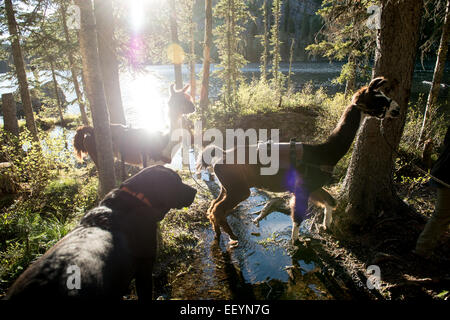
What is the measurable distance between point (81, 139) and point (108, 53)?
3009 millimetres

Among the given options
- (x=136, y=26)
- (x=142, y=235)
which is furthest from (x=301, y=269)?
(x=136, y=26)

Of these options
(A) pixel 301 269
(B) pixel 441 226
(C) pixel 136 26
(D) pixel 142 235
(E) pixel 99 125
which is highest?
(C) pixel 136 26

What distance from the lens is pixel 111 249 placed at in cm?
222

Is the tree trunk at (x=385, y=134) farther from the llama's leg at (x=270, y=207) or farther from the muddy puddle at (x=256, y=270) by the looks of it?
the llama's leg at (x=270, y=207)

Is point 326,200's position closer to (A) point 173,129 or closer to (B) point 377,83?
(B) point 377,83

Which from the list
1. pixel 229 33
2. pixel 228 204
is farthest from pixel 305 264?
pixel 229 33

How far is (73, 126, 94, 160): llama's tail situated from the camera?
239 inches

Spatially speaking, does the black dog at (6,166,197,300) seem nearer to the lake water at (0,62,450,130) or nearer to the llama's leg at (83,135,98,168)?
the llama's leg at (83,135,98,168)

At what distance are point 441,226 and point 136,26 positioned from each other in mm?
12699

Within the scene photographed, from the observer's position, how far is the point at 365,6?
504 cm

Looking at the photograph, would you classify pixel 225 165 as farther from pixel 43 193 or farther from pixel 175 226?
pixel 43 193

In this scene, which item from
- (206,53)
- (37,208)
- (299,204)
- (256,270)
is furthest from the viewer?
(206,53)

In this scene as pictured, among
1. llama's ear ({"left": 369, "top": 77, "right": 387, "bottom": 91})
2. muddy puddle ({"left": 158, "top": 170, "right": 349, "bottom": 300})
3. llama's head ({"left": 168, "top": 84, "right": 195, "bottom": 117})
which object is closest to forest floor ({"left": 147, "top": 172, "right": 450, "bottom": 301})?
muddy puddle ({"left": 158, "top": 170, "right": 349, "bottom": 300})

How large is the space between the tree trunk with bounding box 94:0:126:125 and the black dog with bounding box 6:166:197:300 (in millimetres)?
6032
